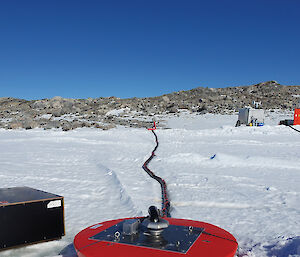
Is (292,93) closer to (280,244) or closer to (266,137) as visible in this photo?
(266,137)

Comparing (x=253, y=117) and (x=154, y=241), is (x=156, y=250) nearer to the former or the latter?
(x=154, y=241)

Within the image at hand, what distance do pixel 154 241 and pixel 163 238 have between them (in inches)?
3.2

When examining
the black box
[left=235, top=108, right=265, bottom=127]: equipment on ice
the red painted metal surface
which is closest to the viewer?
the red painted metal surface

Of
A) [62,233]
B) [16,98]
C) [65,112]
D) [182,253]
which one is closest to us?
[182,253]

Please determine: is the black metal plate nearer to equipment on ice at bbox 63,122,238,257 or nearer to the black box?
equipment on ice at bbox 63,122,238,257

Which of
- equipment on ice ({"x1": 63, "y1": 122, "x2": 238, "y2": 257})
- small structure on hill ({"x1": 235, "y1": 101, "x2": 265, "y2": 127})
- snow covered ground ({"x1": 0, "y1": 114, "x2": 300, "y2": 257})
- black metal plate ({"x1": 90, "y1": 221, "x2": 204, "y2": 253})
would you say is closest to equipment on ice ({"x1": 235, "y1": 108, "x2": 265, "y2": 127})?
small structure on hill ({"x1": 235, "y1": 101, "x2": 265, "y2": 127})

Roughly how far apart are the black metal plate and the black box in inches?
23.1

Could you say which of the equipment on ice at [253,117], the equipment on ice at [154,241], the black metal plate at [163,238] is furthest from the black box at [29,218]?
the equipment on ice at [253,117]

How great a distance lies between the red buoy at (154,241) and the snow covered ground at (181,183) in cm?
47

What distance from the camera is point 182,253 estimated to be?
1921 mm

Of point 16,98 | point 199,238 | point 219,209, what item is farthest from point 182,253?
point 16,98

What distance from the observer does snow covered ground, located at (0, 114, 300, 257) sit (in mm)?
2977

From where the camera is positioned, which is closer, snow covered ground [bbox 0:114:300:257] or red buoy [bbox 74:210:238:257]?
red buoy [bbox 74:210:238:257]

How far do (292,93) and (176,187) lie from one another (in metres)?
37.9
